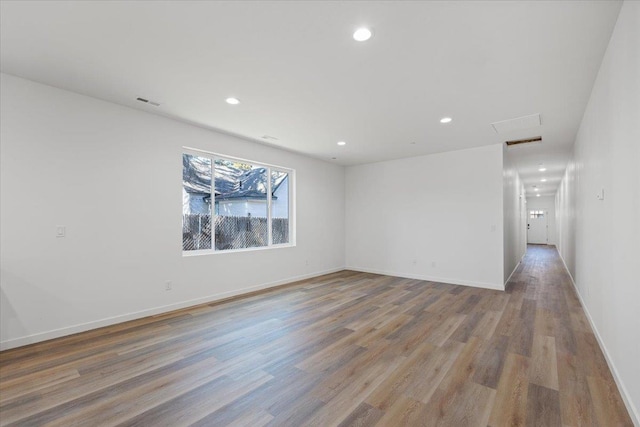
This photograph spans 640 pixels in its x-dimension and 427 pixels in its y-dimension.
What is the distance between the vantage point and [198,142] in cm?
438

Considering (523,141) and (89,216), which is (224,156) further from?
(523,141)

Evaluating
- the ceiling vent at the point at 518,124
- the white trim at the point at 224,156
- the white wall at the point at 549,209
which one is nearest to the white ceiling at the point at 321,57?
the ceiling vent at the point at 518,124

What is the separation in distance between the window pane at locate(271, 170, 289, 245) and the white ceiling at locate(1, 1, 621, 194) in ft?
6.24

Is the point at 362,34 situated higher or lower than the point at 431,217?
higher

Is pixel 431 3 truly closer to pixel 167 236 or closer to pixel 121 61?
pixel 121 61

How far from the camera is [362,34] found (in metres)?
2.19

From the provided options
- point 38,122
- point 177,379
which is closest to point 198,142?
point 38,122

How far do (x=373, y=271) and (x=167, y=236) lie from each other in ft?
15.3

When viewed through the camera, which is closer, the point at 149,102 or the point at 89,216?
the point at 89,216

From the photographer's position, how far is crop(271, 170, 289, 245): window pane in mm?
5816

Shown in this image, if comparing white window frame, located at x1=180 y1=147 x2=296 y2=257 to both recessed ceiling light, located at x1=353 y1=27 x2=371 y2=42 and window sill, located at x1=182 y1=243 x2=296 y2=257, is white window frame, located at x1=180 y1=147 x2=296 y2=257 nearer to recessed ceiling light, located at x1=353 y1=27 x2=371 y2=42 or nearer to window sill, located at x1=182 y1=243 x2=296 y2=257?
window sill, located at x1=182 y1=243 x2=296 y2=257

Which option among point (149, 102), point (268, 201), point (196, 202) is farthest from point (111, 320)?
point (268, 201)

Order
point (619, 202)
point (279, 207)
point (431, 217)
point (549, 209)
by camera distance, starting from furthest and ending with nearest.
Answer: point (549, 209) < point (431, 217) < point (279, 207) < point (619, 202)

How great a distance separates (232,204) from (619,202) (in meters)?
4.83
